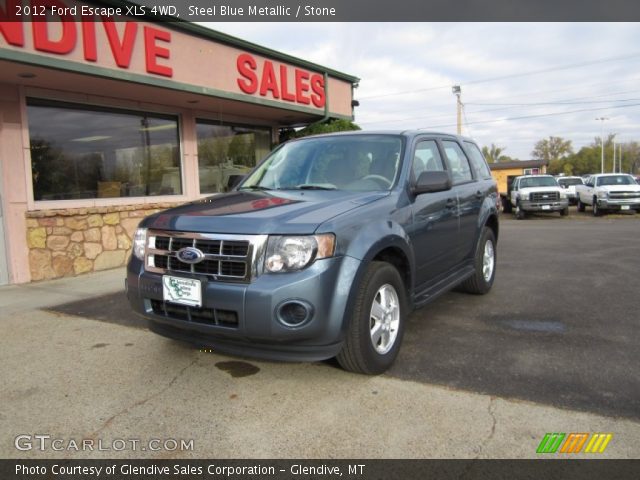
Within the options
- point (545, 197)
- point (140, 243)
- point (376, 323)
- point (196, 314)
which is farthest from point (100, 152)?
point (545, 197)

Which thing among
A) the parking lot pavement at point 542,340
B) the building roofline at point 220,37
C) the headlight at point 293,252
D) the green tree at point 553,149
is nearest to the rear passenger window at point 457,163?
the parking lot pavement at point 542,340

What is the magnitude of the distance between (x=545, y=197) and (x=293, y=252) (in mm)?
18031

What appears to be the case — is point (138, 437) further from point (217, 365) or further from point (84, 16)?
point (84, 16)

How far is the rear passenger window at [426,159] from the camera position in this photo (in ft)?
14.1

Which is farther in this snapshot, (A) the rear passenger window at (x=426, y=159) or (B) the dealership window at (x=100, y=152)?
(B) the dealership window at (x=100, y=152)

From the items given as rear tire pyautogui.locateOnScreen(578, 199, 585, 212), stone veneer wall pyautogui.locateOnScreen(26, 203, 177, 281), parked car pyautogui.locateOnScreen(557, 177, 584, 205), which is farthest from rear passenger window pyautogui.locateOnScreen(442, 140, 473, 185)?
parked car pyautogui.locateOnScreen(557, 177, 584, 205)

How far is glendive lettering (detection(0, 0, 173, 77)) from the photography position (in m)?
6.04

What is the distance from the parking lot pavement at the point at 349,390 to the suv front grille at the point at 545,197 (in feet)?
47.5

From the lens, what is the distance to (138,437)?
2785 mm

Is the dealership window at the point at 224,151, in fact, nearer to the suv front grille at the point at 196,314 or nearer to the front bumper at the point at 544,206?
the suv front grille at the point at 196,314

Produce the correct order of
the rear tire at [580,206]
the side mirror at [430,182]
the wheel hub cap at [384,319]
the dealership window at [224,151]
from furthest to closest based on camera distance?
the rear tire at [580,206]
the dealership window at [224,151]
the side mirror at [430,182]
the wheel hub cap at [384,319]

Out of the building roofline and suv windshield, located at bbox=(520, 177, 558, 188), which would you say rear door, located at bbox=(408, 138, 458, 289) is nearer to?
the building roofline

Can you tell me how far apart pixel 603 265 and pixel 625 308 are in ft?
9.21
